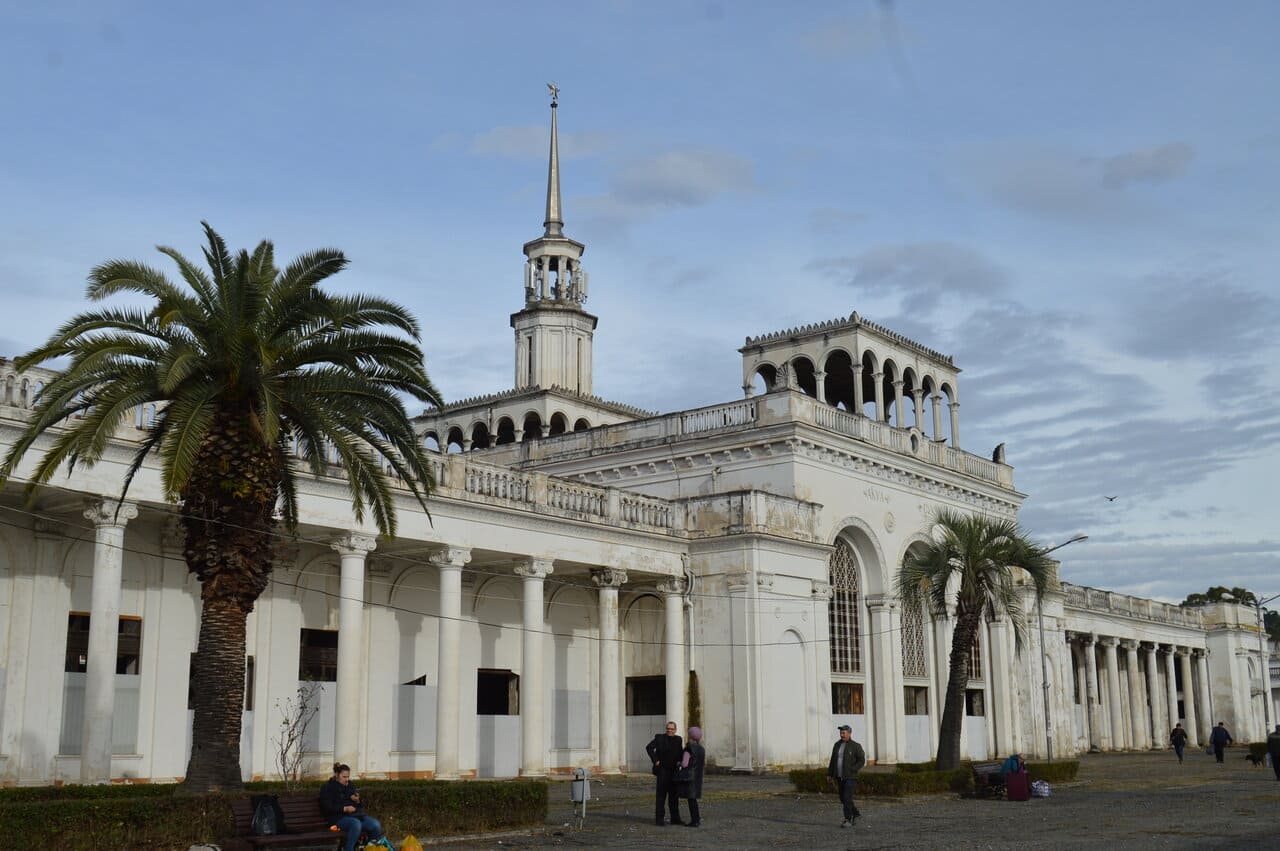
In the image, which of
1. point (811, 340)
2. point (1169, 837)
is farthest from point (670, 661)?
point (1169, 837)

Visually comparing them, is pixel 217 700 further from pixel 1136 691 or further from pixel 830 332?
pixel 1136 691

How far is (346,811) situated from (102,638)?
364 inches

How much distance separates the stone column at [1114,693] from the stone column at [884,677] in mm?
26933

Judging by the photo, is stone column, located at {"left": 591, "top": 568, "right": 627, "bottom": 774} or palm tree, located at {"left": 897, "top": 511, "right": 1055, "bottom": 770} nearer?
palm tree, located at {"left": 897, "top": 511, "right": 1055, "bottom": 770}

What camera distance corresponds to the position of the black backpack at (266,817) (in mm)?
15562

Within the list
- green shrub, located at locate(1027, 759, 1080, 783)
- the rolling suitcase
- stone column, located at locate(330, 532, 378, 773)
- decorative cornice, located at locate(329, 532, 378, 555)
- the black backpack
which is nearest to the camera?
the black backpack

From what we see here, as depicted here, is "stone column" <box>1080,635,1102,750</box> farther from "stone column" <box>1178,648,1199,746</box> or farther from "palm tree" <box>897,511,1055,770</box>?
"palm tree" <box>897,511,1055,770</box>

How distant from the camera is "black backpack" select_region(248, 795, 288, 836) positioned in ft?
51.1

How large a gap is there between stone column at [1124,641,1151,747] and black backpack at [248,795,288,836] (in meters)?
57.7

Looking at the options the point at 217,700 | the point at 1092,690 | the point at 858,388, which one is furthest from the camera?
the point at 1092,690

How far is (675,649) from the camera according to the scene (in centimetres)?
3456

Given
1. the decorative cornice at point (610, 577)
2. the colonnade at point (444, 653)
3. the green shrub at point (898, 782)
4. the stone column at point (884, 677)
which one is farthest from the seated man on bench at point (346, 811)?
the stone column at point (884, 677)

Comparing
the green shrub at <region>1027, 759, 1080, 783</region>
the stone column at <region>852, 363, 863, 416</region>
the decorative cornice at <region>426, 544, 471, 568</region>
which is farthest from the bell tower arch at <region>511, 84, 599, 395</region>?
the green shrub at <region>1027, 759, 1080, 783</region>

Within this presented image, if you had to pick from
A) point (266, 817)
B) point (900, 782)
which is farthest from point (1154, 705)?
point (266, 817)
